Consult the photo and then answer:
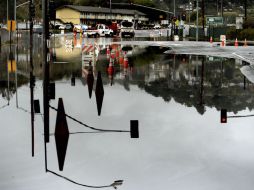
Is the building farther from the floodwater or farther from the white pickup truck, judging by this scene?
the floodwater

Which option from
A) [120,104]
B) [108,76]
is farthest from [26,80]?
[120,104]

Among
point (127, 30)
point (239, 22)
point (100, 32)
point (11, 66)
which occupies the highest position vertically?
point (239, 22)

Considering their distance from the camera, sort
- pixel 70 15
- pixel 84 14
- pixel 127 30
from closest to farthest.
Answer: pixel 127 30 → pixel 84 14 → pixel 70 15

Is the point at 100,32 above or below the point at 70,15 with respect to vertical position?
below

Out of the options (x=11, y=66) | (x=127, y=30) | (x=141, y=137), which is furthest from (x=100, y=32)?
(x=141, y=137)

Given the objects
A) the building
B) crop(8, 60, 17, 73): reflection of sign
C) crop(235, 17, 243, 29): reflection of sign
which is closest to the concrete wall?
the building

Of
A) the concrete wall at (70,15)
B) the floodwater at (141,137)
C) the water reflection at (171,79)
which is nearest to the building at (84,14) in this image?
the concrete wall at (70,15)

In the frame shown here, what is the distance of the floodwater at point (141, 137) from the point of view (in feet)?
30.1

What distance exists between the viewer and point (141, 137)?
12594 millimetres

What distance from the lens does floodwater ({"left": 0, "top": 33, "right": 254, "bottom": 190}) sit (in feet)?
30.1

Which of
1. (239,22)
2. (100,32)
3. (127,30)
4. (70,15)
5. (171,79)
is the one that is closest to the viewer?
(171,79)

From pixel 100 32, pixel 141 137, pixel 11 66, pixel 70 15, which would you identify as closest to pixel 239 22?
pixel 100 32

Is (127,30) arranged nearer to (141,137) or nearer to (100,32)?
(100,32)

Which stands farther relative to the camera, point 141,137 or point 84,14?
point 84,14
